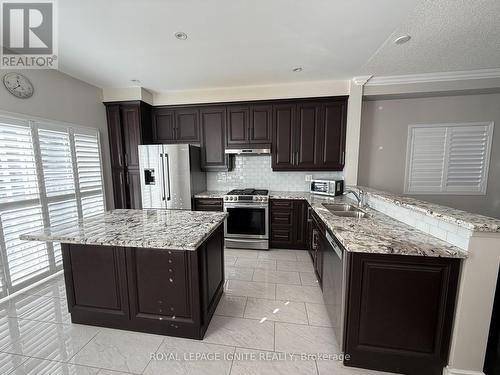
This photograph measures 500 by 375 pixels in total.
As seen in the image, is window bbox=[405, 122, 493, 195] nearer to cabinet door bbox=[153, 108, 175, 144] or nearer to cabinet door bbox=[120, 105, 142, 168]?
cabinet door bbox=[153, 108, 175, 144]

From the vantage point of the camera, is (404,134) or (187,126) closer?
(404,134)

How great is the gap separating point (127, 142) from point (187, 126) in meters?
1.09

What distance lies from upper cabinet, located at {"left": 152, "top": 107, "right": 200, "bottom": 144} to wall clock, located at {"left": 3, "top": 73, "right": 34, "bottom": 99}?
1.60 metres

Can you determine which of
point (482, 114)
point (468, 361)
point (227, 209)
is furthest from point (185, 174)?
point (482, 114)

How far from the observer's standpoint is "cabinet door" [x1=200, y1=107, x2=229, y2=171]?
11.7 feet

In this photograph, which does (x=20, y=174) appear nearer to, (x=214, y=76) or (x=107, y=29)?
(x=107, y=29)

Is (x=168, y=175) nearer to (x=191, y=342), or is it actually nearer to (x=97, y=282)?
(x=97, y=282)

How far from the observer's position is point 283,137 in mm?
3441

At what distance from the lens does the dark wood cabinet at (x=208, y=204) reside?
11.4 feet

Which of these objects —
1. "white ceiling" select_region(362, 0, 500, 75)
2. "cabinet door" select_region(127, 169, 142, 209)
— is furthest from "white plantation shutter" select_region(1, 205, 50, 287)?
"white ceiling" select_region(362, 0, 500, 75)

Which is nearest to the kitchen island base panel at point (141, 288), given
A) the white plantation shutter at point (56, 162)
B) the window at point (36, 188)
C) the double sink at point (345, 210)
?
the window at point (36, 188)

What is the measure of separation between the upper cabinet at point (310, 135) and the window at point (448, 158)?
49.0 inches

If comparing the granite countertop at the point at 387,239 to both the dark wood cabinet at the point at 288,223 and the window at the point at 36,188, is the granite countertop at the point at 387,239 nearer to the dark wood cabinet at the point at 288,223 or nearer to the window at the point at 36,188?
the dark wood cabinet at the point at 288,223

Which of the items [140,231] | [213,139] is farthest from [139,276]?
[213,139]
